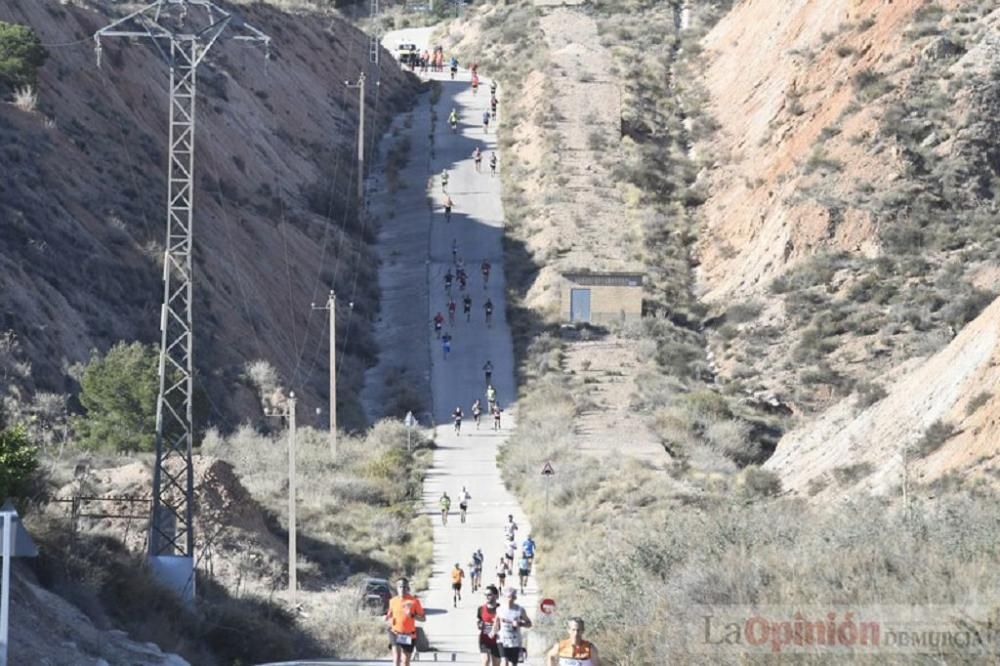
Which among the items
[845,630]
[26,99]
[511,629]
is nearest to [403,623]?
[511,629]

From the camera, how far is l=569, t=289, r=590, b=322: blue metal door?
221 ft

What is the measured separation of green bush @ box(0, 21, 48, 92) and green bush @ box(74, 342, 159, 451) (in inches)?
695

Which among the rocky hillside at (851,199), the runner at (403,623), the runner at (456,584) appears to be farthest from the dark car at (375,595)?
the rocky hillside at (851,199)

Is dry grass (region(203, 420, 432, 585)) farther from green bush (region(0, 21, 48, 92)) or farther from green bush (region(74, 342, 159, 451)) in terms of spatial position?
green bush (region(0, 21, 48, 92))

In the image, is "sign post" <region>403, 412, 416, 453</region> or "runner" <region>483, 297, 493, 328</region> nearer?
"sign post" <region>403, 412, 416, 453</region>

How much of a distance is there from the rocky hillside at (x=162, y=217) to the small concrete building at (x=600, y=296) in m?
6.65

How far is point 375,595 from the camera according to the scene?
123ft

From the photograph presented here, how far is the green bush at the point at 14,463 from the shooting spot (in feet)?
85.4

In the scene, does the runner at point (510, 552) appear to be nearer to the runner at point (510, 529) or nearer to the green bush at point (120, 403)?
the runner at point (510, 529)

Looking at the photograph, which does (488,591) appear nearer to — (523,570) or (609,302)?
(523,570)

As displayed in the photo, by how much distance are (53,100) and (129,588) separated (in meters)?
37.8

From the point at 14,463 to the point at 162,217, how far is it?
119ft

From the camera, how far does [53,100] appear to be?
208 feet

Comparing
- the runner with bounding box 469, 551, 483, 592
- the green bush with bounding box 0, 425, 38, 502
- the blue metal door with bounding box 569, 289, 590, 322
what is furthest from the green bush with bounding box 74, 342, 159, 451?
the blue metal door with bounding box 569, 289, 590, 322
